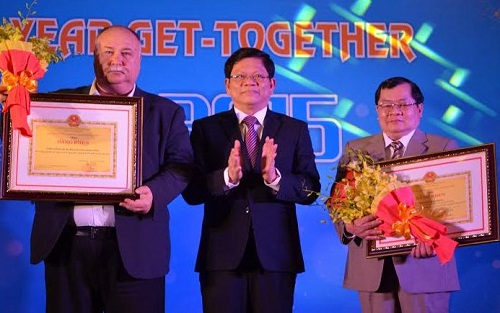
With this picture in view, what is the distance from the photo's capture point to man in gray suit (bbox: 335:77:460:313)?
10.3ft

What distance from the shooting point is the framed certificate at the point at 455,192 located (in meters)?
3.07

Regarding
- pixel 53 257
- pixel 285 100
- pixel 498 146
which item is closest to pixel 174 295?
pixel 285 100

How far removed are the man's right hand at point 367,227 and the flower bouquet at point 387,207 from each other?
2 cm

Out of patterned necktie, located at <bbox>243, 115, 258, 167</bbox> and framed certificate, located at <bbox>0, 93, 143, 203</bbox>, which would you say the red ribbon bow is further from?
framed certificate, located at <bbox>0, 93, 143, 203</bbox>

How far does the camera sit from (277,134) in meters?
3.33

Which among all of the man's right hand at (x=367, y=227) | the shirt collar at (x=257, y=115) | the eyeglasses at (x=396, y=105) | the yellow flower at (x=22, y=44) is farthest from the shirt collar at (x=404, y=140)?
the yellow flower at (x=22, y=44)

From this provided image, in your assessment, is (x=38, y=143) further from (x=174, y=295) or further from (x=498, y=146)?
(x=498, y=146)

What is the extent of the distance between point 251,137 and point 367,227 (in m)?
0.63

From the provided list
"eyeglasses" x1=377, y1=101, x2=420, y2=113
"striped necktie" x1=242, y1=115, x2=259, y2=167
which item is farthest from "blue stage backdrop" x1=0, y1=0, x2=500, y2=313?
"striped necktie" x1=242, y1=115, x2=259, y2=167

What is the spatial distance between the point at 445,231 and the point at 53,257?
1.52 m

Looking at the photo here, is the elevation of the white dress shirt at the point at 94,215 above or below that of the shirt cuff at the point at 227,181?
below

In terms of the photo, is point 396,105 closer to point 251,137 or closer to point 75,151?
point 251,137

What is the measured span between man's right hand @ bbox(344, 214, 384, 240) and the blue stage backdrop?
4.26 ft

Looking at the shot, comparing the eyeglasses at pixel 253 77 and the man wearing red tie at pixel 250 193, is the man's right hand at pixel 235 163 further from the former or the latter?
the eyeglasses at pixel 253 77
